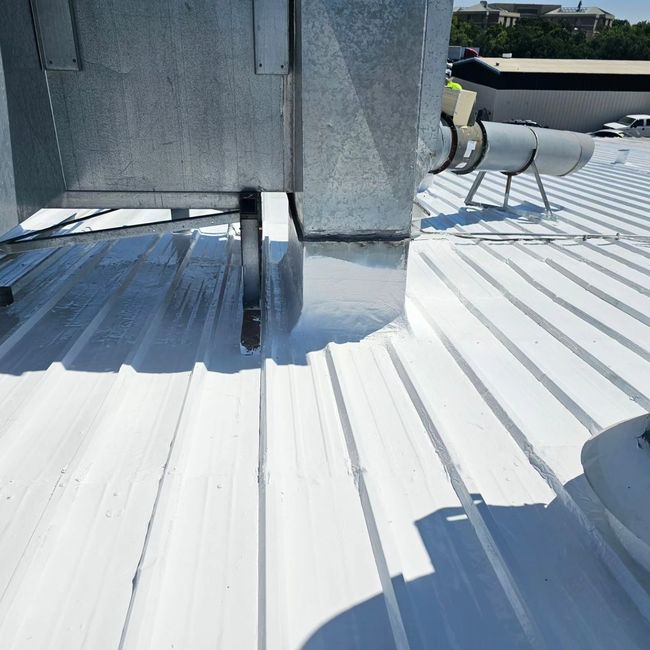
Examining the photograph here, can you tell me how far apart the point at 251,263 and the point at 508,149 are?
4.24 meters

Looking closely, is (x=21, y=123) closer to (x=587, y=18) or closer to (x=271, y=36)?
(x=271, y=36)

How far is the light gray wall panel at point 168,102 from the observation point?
2840 mm

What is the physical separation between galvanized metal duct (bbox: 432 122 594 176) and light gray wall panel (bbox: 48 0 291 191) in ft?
9.21

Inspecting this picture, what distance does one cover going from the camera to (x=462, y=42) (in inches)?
2077

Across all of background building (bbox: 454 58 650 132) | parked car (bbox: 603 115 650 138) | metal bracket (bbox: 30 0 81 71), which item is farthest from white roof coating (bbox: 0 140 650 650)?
background building (bbox: 454 58 650 132)

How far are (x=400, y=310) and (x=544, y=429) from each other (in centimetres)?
119

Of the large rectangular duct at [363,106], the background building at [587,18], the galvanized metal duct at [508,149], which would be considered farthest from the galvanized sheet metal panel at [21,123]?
the background building at [587,18]

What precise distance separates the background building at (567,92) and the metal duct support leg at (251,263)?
3053cm

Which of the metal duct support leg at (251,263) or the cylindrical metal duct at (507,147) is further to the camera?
the cylindrical metal duct at (507,147)

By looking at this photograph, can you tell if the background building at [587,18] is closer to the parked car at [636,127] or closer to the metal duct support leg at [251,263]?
the parked car at [636,127]

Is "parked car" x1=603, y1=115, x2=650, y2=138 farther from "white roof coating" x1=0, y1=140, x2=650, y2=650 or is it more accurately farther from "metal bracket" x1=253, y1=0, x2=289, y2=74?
"metal bracket" x1=253, y1=0, x2=289, y2=74

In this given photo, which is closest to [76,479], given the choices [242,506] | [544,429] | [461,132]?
[242,506]

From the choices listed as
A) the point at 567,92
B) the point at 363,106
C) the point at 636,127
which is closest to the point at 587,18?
the point at 567,92

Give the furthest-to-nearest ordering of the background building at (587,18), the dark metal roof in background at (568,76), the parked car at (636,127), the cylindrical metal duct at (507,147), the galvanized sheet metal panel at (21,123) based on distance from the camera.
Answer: the background building at (587,18) < the dark metal roof in background at (568,76) < the parked car at (636,127) < the cylindrical metal duct at (507,147) < the galvanized sheet metal panel at (21,123)
